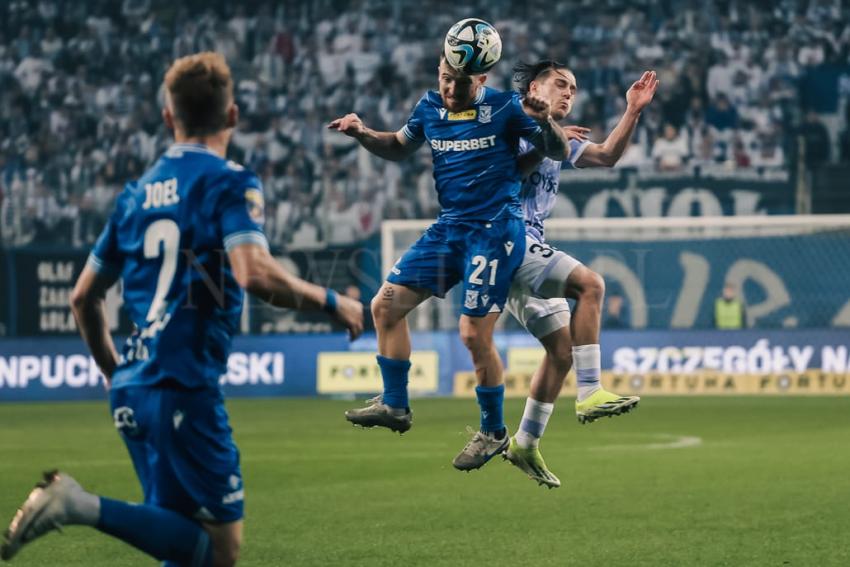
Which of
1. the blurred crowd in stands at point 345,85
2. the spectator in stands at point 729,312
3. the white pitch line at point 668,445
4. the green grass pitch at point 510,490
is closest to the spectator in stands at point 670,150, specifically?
the blurred crowd in stands at point 345,85

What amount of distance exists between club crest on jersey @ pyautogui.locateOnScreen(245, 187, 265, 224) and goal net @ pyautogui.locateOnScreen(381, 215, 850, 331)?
60.2 feet

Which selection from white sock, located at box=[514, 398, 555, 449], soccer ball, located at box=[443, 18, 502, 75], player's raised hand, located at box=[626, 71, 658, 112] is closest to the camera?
soccer ball, located at box=[443, 18, 502, 75]

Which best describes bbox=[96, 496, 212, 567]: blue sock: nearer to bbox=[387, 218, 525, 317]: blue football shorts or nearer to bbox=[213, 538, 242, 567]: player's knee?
bbox=[213, 538, 242, 567]: player's knee

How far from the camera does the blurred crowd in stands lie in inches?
1064

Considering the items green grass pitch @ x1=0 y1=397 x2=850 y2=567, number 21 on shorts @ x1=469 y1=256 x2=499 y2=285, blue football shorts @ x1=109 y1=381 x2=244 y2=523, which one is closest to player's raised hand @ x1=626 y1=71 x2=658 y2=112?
number 21 on shorts @ x1=469 y1=256 x2=499 y2=285

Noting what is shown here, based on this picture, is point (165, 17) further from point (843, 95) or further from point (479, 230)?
point (479, 230)

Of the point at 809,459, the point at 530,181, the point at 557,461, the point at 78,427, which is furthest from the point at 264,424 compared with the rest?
the point at 530,181

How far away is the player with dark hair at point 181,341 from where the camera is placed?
5.38m

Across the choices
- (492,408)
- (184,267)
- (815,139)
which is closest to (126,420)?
(184,267)

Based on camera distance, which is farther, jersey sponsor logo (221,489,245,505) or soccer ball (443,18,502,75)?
soccer ball (443,18,502,75)

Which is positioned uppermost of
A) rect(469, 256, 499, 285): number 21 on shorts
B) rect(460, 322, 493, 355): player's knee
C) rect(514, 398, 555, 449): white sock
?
rect(469, 256, 499, 285): number 21 on shorts

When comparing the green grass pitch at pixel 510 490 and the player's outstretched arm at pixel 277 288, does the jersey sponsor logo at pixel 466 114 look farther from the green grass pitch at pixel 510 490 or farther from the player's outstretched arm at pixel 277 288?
the player's outstretched arm at pixel 277 288

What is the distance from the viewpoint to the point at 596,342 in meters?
9.69

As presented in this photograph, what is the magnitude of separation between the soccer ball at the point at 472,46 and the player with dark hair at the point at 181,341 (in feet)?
10.7
